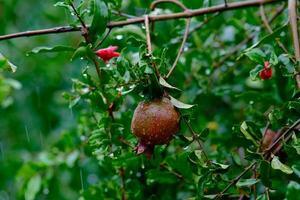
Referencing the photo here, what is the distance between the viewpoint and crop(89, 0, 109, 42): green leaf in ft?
3.07

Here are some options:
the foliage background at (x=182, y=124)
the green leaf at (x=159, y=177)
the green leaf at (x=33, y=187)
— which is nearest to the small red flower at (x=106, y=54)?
the foliage background at (x=182, y=124)

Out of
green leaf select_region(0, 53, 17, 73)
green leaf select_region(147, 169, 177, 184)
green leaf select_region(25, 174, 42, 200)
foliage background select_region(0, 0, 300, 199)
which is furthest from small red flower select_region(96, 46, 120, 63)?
green leaf select_region(25, 174, 42, 200)

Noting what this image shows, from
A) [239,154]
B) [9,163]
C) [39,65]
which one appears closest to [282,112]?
[239,154]

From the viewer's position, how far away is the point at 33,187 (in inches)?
55.0

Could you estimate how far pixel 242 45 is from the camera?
54.3 inches

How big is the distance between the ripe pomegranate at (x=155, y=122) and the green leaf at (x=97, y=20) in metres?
0.16

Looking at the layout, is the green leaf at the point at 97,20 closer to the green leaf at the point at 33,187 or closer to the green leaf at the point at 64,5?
the green leaf at the point at 64,5

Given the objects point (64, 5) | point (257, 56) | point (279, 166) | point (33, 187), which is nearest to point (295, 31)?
point (257, 56)

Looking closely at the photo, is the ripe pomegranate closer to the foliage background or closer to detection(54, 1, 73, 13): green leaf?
the foliage background

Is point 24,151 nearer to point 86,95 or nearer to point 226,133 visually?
point 226,133

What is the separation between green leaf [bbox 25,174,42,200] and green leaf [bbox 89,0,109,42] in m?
0.55

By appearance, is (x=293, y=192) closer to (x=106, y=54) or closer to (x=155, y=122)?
(x=155, y=122)

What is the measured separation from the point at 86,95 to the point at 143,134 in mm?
229

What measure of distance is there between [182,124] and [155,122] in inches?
3.6
